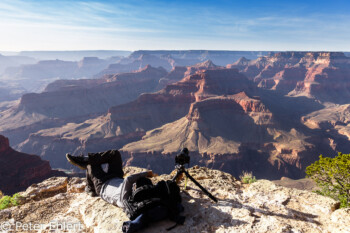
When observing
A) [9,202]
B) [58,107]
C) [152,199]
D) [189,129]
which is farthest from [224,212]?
[58,107]

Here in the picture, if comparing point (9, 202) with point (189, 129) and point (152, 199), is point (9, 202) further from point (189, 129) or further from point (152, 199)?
point (189, 129)

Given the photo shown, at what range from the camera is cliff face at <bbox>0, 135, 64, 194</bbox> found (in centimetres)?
3797

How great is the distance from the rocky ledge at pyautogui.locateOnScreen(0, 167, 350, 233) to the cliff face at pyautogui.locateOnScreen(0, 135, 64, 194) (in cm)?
4068

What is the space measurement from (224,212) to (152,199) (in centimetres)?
210

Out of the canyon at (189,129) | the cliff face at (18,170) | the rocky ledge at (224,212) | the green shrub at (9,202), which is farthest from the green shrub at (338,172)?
the canyon at (189,129)

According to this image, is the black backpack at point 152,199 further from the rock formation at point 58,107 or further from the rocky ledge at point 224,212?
the rock formation at point 58,107

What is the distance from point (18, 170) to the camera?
132 ft

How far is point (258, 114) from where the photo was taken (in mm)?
92375

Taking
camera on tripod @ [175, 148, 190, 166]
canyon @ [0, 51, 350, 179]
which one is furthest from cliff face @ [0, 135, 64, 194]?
camera on tripod @ [175, 148, 190, 166]

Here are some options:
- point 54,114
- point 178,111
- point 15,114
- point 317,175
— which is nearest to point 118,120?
point 178,111

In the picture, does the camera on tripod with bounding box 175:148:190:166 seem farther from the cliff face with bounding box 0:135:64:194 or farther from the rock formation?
the rock formation

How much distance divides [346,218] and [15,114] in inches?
6526

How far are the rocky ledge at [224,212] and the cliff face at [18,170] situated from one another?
4068cm

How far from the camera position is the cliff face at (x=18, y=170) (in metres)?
38.0
